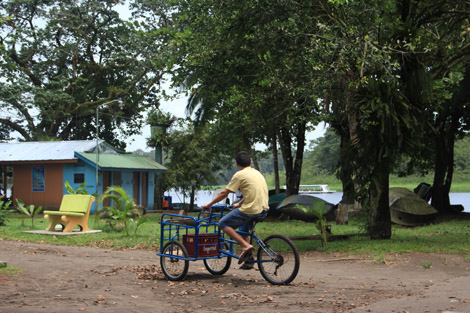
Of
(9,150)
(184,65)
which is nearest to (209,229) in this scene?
(184,65)

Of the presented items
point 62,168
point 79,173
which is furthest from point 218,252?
point 62,168

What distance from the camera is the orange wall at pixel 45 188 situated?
28422mm

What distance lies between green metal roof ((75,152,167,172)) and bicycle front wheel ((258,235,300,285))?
64.4ft

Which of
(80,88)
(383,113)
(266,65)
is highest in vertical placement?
(80,88)

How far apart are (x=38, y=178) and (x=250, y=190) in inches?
947

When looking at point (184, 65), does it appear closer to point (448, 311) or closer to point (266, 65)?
point (266, 65)

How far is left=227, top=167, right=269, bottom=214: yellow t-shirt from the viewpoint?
751 cm

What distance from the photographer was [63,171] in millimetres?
28516

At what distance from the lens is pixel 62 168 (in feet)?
93.6

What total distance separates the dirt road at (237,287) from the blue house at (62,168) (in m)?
17.3

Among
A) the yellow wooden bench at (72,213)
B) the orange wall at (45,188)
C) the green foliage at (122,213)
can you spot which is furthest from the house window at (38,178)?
the yellow wooden bench at (72,213)

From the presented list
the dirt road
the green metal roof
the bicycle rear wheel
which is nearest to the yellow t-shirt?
the dirt road

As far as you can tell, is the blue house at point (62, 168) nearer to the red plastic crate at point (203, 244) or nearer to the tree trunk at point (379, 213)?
the tree trunk at point (379, 213)

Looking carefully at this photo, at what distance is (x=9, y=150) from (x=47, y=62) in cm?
784
